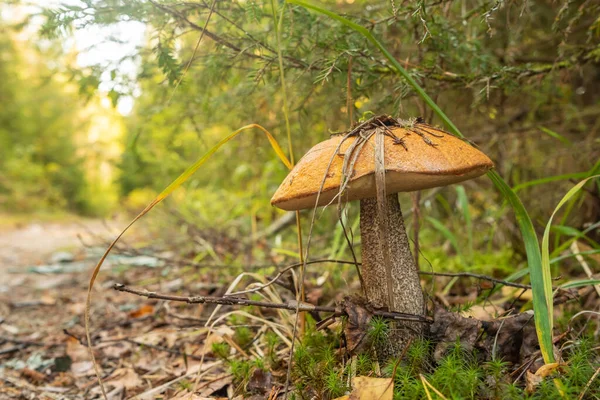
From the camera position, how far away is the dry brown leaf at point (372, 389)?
143 centimetres

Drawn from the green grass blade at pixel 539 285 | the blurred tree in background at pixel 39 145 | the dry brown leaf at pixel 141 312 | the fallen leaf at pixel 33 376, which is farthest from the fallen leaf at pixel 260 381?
the blurred tree in background at pixel 39 145

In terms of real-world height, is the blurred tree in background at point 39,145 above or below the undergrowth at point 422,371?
above

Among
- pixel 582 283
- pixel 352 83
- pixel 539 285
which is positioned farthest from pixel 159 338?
pixel 582 283

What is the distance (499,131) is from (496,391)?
2.58 meters

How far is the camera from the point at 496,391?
1475 mm

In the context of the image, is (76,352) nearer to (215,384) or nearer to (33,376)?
(33,376)

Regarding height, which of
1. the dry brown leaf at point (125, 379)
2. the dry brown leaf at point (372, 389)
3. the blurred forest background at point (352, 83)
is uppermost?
the blurred forest background at point (352, 83)

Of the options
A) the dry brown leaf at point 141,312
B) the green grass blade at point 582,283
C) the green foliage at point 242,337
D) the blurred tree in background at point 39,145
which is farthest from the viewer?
the blurred tree in background at point 39,145

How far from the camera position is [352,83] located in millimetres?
2166

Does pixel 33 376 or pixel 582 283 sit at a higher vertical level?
pixel 582 283

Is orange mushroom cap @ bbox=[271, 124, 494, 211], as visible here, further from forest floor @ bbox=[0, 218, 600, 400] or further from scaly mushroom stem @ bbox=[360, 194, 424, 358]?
forest floor @ bbox=[0, 218, 600, 400]

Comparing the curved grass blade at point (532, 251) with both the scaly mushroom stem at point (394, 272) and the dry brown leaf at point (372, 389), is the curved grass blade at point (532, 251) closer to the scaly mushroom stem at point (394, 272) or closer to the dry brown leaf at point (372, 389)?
the scaly mushroom stem at point (394, 272)

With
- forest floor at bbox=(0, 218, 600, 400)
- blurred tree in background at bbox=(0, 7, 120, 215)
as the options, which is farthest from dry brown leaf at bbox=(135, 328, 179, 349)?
blurred tree in background at bbox=(0, 7, 120, 215)

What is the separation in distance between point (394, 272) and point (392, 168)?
54 centimetres
